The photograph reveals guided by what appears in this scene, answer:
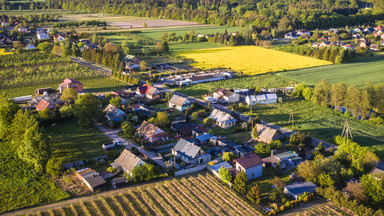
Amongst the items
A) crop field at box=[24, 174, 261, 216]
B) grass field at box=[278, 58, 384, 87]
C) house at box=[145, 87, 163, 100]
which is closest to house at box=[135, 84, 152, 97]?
house at box=[145, 87, 163, 100]

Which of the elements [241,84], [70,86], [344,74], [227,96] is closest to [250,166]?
[227,96]

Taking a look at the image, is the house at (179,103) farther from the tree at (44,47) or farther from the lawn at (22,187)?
the tree at (44,47)

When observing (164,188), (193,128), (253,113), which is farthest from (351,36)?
(164,188)

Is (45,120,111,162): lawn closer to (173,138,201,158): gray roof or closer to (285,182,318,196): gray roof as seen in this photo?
(173,138,201,158): gray roof

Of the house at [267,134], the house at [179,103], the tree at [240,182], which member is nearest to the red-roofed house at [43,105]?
the house at [179,103]

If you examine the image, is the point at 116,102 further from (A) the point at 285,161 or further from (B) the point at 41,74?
(B) the point at 41,74

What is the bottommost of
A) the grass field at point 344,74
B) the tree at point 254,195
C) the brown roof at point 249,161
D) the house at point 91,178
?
the house at point 91,178

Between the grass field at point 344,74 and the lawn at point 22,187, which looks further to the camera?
the grass field at point 344,74
